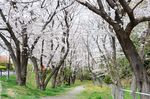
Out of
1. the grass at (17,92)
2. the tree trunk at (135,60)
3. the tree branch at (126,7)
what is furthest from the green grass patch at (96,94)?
the tree branch at (126,7)

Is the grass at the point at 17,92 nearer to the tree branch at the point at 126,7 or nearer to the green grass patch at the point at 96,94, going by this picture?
the green grass patch at the point at 96,94

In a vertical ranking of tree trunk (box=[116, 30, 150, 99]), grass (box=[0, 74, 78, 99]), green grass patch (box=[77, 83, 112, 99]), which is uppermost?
tree trunk (box=[116, 30, 150, 99])

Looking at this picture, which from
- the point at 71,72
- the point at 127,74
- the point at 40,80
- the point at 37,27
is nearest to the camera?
the point at 37,27

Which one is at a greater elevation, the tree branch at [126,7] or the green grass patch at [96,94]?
the tree branch at [126,7]

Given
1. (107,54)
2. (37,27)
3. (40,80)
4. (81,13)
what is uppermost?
(81,13)

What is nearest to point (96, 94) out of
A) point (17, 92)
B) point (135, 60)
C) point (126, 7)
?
point (17, 92)

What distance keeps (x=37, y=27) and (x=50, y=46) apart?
10633mm

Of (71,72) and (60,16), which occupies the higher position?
(60,16)

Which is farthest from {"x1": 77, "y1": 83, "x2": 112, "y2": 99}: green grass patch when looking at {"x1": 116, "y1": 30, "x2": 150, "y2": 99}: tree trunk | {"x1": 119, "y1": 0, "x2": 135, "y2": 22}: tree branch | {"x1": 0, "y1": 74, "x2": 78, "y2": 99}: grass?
{"x1": 119, "y1": 0, "x2": 135, "y2": 22}: tree branch

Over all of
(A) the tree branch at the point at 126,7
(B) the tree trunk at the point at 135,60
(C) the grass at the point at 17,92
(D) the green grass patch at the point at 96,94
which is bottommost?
(D) the green grass patch at the point at 96,94

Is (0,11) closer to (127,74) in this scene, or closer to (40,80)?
(40,80)

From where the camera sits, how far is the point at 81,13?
109 feet

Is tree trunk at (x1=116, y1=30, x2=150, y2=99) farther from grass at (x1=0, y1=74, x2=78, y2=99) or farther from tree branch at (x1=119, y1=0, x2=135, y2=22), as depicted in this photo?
grass at (x1=0, y1=74, x2=78, y2=99)

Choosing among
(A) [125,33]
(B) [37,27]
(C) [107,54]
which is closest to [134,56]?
(A) [125,33]
